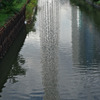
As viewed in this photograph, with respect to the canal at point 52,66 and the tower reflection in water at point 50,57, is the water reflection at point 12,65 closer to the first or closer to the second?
the canal at point 52,66

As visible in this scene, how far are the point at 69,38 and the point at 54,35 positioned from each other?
1.95 metres

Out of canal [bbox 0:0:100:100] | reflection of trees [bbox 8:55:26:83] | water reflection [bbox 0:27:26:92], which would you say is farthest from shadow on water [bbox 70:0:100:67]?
water reflection [bbox 0:27:26:92]

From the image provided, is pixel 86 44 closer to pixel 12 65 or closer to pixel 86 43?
pixel 86 43

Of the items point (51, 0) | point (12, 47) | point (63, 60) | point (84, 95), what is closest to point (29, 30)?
point (12, 47)

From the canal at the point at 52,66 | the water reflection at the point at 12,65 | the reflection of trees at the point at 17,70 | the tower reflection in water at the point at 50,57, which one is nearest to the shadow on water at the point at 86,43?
the canal at the point at 52,66

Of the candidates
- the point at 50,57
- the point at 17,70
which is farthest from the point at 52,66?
the point at 50,57

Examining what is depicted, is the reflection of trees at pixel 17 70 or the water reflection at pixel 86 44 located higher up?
the water reflection at pixel 86 44

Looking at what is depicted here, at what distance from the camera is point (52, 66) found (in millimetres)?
19422

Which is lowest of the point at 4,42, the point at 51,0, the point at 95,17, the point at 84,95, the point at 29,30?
the point at 84,95

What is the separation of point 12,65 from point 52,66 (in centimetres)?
305

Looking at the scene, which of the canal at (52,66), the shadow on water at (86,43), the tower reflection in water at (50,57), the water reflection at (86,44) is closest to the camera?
the canal at (52,66)

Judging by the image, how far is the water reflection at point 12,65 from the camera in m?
17.3

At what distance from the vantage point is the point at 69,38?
29.5 m

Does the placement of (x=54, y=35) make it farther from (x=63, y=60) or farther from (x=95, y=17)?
(x=95, y=17)
